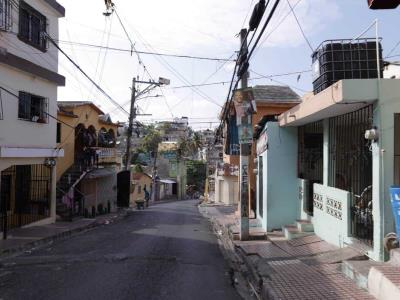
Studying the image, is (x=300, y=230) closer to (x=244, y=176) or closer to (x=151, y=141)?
(x=244, y=176)

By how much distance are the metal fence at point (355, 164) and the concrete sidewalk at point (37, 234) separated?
8936 millimetres

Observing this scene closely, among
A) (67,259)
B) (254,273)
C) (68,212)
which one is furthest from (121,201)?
(254,273)

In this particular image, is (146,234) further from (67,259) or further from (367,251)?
(367,251)

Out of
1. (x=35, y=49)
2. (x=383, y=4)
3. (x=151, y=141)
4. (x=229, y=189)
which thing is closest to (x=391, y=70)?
(x=383, y=4)

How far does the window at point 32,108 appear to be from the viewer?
60.3 ft

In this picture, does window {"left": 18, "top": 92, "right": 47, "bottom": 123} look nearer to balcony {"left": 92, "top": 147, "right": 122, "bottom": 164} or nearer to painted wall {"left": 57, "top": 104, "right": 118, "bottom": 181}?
painted wall {"left": 57, "top": 104, "right": 118, "bottom": 181}

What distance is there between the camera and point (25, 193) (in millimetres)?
20766

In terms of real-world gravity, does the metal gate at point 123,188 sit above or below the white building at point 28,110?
below

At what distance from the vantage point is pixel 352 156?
1087 centimetres

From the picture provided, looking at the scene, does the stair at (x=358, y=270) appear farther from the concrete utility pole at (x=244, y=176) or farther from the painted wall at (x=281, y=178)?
the painted wall at (x=281, y=178)

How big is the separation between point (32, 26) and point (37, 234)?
7927mm

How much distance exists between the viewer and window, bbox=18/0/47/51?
59.4ft

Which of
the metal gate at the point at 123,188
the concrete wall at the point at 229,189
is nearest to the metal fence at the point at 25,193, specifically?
the metal gate at the point at 123,188

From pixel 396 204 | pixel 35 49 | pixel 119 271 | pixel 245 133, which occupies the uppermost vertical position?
pixel 35 49
